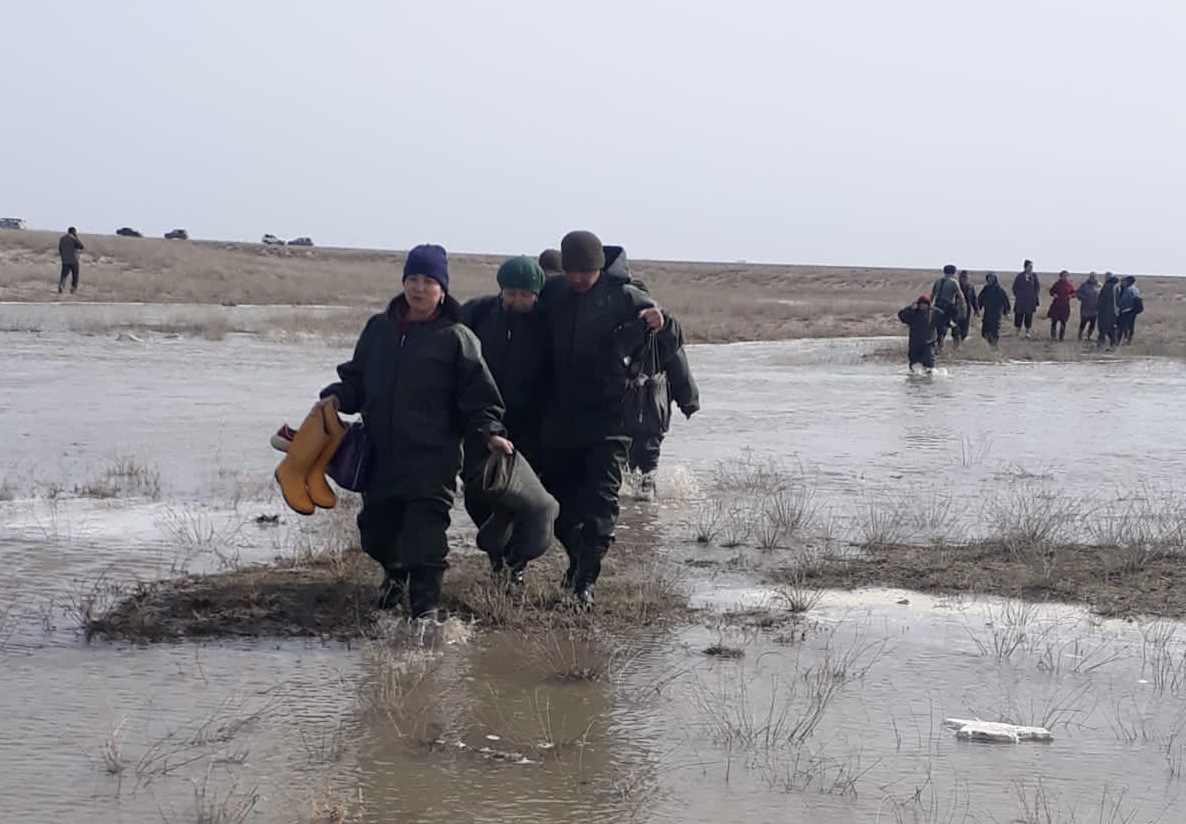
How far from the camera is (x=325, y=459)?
A: 21.2 feet

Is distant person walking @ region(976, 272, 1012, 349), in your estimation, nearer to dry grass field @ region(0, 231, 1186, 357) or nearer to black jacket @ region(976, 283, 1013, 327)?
black jacket @ region(976, 283, 1013, 327)

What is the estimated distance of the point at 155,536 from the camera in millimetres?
8477

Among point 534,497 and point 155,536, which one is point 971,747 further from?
point 155,536

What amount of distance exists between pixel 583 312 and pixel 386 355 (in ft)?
3.40

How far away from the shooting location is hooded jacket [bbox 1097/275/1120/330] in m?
29.3

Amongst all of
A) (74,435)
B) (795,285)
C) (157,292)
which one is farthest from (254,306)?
(795,285)

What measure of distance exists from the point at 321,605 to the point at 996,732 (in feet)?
9.77

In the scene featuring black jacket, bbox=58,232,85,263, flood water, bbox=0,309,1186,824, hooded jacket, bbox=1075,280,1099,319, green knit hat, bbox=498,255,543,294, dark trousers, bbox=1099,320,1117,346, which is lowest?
flood water, bbox=0,309,1186,824

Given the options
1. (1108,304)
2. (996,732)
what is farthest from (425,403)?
(1108,304)

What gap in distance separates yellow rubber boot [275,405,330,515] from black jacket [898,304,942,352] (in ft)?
55.2

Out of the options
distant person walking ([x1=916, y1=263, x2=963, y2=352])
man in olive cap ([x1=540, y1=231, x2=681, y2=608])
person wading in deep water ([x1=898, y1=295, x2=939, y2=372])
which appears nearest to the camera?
man in olive cap ([x1=540, y1=231, x2=681, y2=608])

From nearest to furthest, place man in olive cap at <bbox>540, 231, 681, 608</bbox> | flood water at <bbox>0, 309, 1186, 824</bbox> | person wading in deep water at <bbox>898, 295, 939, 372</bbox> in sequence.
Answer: flood water at <bbox>0, 309, 1186, 824</bbox>, man in olive cap at <bbox>540, 231, 681, 608</bbox>, person wading in deep water at <bbox>898, 295, 939, 372</bbox>

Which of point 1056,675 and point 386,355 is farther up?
point 386,355

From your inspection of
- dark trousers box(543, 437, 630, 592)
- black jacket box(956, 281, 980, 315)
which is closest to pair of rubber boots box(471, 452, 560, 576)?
dark trousers box(543, 437, 630, 592)
